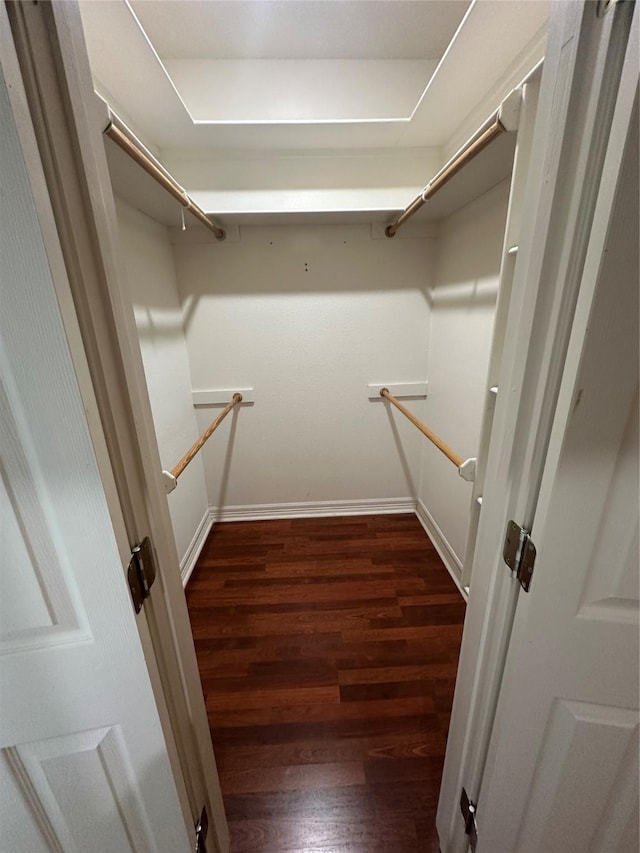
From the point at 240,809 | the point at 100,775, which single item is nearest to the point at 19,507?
the point at 100,775

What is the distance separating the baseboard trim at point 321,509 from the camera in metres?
2.50

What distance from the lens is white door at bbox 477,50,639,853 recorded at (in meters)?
0.38

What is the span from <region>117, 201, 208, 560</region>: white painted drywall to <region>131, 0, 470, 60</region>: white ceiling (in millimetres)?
723

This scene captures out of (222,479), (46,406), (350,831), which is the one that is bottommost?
(350,831)

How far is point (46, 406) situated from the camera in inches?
15.6

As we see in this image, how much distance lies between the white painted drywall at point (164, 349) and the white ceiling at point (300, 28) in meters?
0.72

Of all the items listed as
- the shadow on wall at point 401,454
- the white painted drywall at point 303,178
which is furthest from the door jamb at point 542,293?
the shadow on wall at point 401,454

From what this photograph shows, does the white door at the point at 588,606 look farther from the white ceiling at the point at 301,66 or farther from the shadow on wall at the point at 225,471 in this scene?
the shadow on wall at the point at 225,471

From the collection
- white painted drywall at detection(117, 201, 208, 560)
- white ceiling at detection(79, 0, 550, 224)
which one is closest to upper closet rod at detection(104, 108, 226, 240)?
white ceiling at detection(79, 0, 550, 224)

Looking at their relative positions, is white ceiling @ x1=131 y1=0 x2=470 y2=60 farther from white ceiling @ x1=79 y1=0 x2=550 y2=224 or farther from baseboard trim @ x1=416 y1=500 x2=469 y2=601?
baseboard trim @ x1=416 y1=500 x2=469 y2=601

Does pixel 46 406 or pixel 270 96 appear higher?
pixel 270 96

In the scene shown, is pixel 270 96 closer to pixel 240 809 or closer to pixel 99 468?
pixel 99 468

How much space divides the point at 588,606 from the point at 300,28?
7.35 ft

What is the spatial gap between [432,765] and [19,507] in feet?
4.90
